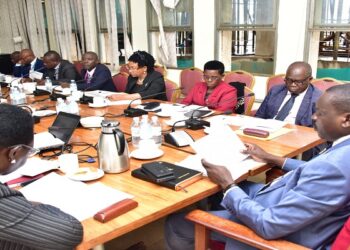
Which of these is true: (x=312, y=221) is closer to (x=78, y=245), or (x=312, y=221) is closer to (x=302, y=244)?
(x=302, y=244)

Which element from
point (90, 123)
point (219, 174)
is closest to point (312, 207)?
point (219, 174)

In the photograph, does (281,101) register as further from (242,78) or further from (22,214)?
(22,214)

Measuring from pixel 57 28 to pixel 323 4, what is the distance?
4929 mm

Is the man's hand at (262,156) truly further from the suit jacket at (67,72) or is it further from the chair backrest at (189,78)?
the suit jacket at (67,72)

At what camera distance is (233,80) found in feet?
12.0

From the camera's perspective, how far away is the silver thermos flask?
155cm

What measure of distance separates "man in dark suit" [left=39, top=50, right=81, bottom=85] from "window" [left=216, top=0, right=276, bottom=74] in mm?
1970

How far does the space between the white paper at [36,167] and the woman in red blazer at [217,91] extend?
5.24 feet

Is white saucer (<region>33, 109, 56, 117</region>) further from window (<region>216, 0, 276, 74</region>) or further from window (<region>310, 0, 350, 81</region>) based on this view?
window (<region>310, 0, 350, 81</region>)

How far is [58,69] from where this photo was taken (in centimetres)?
477

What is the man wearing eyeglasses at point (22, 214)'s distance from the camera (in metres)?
0.91

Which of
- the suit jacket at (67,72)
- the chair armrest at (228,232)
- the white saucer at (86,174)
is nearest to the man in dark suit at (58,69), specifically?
the suit jacket at (67,72)

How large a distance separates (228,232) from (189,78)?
3075mm

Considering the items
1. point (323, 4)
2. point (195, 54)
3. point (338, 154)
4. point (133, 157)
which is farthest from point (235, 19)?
point (338, 154)
